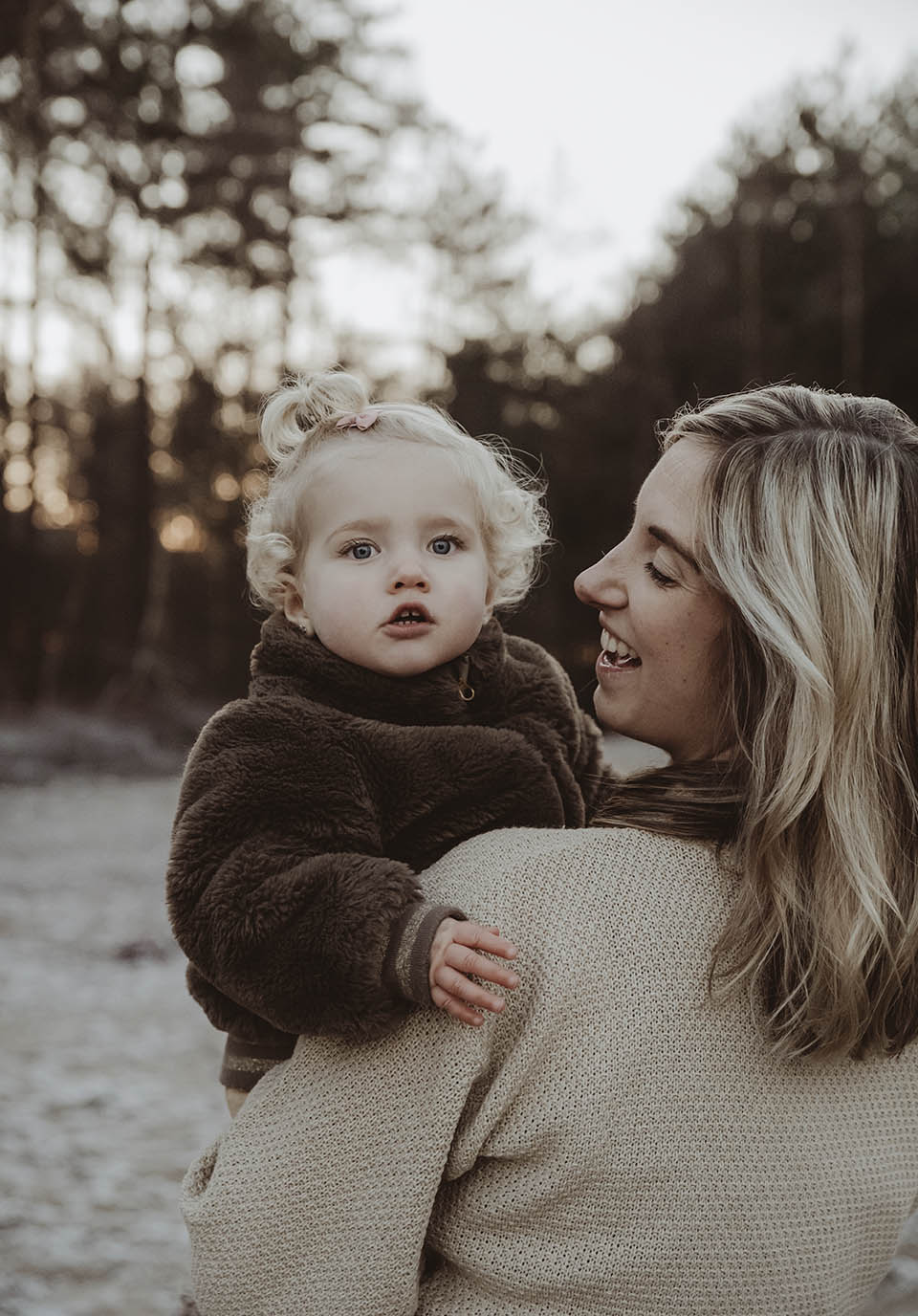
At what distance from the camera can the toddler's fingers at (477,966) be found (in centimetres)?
138

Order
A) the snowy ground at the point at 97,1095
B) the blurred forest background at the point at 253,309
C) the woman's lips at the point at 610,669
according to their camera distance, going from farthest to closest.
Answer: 1. the blurred forest background at the point at 253,309
2. the snowy ground at the point at 97,1095
3. the woman's lips at the point at 610,669

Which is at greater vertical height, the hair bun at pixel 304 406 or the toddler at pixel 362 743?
the hair bun at pixel 304 406

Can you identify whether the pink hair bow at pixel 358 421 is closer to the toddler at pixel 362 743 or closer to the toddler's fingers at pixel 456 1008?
the toddler at pixel 362 743

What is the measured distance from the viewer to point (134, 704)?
1923 cm

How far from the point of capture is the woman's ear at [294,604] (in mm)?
2069

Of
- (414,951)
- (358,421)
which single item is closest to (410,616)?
(358,421)

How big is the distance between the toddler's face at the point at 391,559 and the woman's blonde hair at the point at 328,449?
Result: 41mm

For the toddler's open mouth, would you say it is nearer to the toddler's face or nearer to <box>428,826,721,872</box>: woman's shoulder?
the toddler's face

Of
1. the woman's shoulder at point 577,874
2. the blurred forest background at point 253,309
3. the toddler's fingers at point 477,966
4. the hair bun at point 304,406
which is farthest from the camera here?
the blurred forest background at point 253,309

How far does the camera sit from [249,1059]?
2002 mm

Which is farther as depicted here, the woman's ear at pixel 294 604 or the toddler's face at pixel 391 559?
the woman's ear at pixel 294 604

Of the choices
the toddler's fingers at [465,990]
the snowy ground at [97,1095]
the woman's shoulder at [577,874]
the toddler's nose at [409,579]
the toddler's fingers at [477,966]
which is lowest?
the snowy ground at [97,1095]

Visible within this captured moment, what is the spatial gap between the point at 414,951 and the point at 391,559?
72 centimetres

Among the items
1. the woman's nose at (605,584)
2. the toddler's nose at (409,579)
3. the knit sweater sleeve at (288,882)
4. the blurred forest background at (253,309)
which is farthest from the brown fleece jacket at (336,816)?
the blurred forest background at (253,309)
